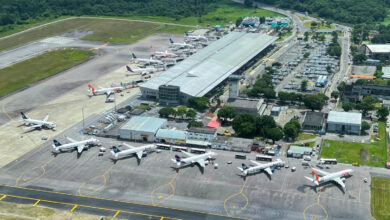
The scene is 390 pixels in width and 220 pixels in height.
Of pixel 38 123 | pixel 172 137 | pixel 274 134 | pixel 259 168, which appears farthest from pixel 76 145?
pixel 274 134

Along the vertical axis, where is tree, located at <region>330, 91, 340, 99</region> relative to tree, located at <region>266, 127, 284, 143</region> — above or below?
above

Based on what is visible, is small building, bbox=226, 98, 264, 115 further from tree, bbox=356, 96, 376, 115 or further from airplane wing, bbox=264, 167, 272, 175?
airplane wing, bbox=264, 167, 272, 175

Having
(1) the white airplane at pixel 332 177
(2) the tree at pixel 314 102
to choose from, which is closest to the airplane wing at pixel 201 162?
(1) the white airplane at pixel 332 177

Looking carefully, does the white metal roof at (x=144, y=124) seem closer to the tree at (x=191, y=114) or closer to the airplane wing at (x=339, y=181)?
the tree at (x=191, y=114)

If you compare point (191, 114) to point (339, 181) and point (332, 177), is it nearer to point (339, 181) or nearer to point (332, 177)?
point (332, 177)

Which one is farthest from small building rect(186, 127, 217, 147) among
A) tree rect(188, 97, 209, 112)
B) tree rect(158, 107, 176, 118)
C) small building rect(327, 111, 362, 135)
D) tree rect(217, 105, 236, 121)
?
small building rect(327, 111, 362, 135)
